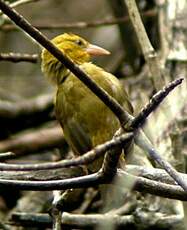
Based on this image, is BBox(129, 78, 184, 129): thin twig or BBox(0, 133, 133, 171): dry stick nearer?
BBox(0, 133, 133, 171): dry stick

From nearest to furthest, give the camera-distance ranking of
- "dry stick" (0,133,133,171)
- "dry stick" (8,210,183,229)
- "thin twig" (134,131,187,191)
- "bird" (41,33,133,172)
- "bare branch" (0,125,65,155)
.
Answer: "dry stick" (0,133,133,171)
"thin twig" (134,131,187,191)
"dry stick" (8,210,183,229)
"bird" (41,33,133,172)
"bare branch" (0,125,65,155)

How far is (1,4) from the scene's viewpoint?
74.7 inches

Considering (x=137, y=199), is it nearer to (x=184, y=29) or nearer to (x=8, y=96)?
(x=184, y=29)

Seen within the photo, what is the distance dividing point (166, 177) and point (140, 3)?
2947 mm

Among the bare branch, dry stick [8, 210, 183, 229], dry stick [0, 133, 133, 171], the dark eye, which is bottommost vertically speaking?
the bare branch

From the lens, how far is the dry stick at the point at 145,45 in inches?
139

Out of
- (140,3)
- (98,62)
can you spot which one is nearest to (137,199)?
(140,3)

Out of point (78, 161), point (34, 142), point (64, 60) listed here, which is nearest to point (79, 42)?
point (34, 142)

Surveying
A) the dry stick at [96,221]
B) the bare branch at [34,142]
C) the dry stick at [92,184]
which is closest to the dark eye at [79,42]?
the bare branch at [34,142]

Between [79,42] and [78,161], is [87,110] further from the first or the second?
[78,161]

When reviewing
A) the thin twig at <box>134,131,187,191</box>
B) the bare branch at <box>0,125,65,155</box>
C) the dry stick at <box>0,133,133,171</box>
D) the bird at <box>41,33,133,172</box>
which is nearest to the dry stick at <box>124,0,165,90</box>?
the bird at <box>41,33,133,172</box>

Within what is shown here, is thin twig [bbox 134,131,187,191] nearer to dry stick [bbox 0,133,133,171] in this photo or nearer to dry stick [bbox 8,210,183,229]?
dry stick [bbox 0,133,133,171]

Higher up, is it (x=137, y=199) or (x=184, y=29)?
(x=184, y=29)

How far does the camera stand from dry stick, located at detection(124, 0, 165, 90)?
11.5ft
